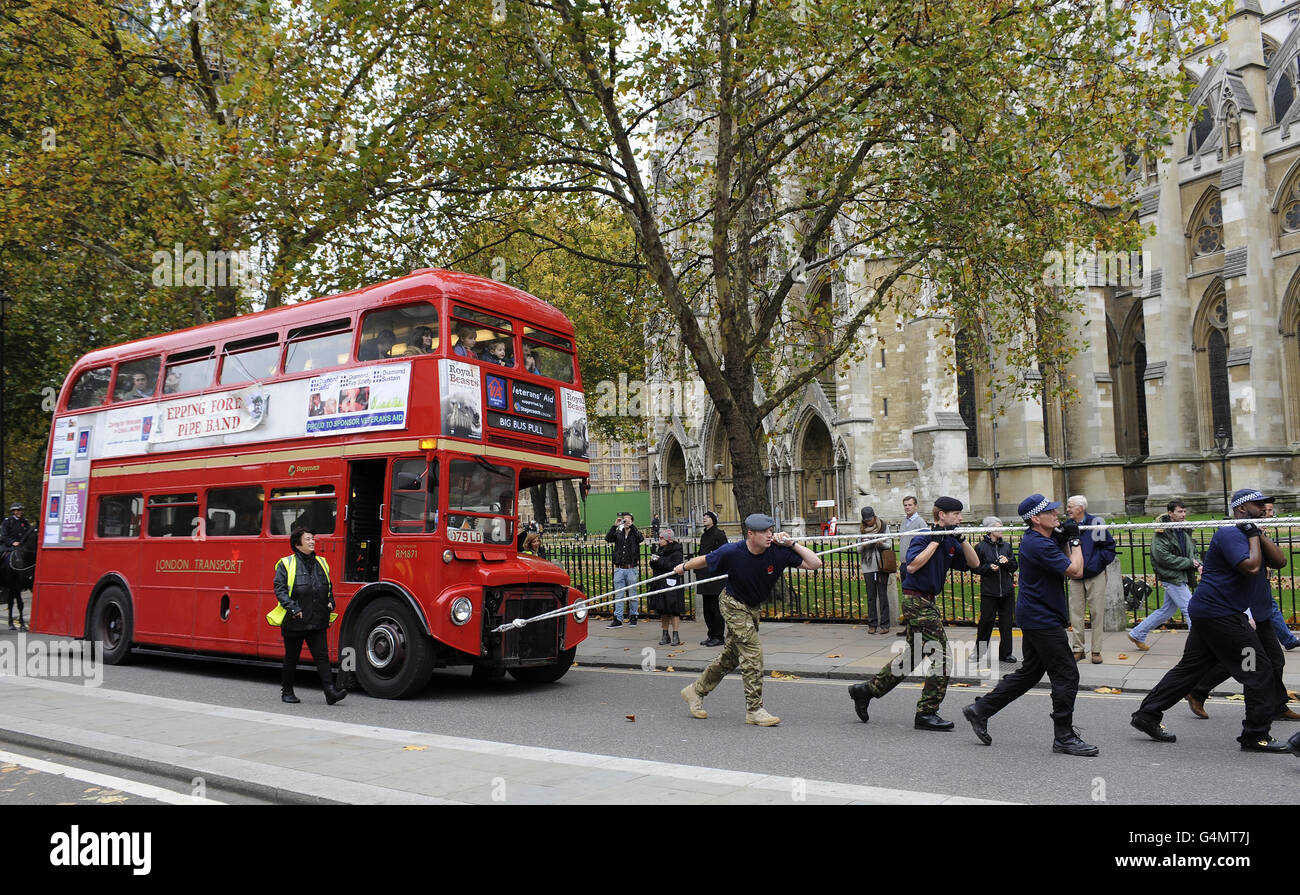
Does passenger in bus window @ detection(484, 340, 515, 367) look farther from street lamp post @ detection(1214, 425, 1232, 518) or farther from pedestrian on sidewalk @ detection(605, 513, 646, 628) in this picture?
street lamp post @ detection(1214, 425, 1232, 518)

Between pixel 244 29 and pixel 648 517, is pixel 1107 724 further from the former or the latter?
pixel 648 517

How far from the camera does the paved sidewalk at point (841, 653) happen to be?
32.4ft

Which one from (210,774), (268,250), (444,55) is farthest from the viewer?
(268,250)

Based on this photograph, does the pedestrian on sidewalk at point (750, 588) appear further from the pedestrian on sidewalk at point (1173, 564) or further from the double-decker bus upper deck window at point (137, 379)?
the double-decker bus upper deck window at point (137, 379)

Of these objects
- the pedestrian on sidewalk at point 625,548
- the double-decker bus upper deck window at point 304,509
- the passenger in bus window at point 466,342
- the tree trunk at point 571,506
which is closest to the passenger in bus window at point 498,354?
the passenger in bus window at point 466,342

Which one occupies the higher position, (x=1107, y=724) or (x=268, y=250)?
(x=268, y=250)

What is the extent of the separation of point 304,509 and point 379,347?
2.12 m

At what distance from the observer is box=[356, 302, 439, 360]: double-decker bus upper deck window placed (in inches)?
390

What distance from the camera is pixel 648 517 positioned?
46.3m

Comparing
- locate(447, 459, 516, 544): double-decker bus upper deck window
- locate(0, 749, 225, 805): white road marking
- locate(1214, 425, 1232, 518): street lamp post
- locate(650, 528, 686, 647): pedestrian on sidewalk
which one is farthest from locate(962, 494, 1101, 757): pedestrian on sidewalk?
locate(1214, 425, 1232, 518): street lamp post

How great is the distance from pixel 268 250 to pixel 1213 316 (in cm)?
3172

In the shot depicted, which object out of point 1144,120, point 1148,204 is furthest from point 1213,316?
point 1144,120

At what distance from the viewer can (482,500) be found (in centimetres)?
1005

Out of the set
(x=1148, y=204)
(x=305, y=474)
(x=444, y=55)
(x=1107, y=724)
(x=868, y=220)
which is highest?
(x=1148, y=204)
